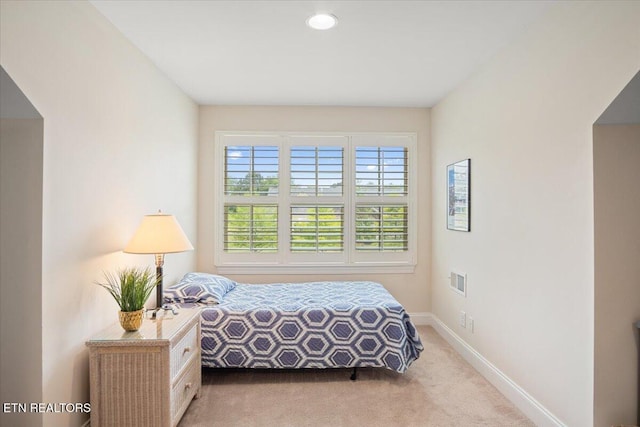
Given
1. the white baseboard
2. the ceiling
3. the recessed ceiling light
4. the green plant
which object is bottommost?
the white baseboard

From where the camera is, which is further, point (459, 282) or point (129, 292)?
point (459, 282)

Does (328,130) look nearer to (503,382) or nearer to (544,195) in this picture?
(544,195)

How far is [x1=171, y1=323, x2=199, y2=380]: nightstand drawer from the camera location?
205 cm

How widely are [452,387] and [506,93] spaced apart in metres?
2.19

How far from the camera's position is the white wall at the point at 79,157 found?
169 centimetres

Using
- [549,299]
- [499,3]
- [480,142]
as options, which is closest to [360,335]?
[549,299]

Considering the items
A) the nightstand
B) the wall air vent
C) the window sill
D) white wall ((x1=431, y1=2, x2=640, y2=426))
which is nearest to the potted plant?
the nightstand

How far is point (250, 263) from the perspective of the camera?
4.02 metres

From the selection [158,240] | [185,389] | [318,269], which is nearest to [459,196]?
[318,269]

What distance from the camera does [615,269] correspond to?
5.88 ft

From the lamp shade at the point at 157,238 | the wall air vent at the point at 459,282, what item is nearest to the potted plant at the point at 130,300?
the lamp shade at the point at 157,238

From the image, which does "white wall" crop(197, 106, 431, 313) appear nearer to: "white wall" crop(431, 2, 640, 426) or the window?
the window

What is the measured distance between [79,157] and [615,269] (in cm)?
286

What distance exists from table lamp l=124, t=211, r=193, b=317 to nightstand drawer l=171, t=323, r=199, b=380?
29cm
